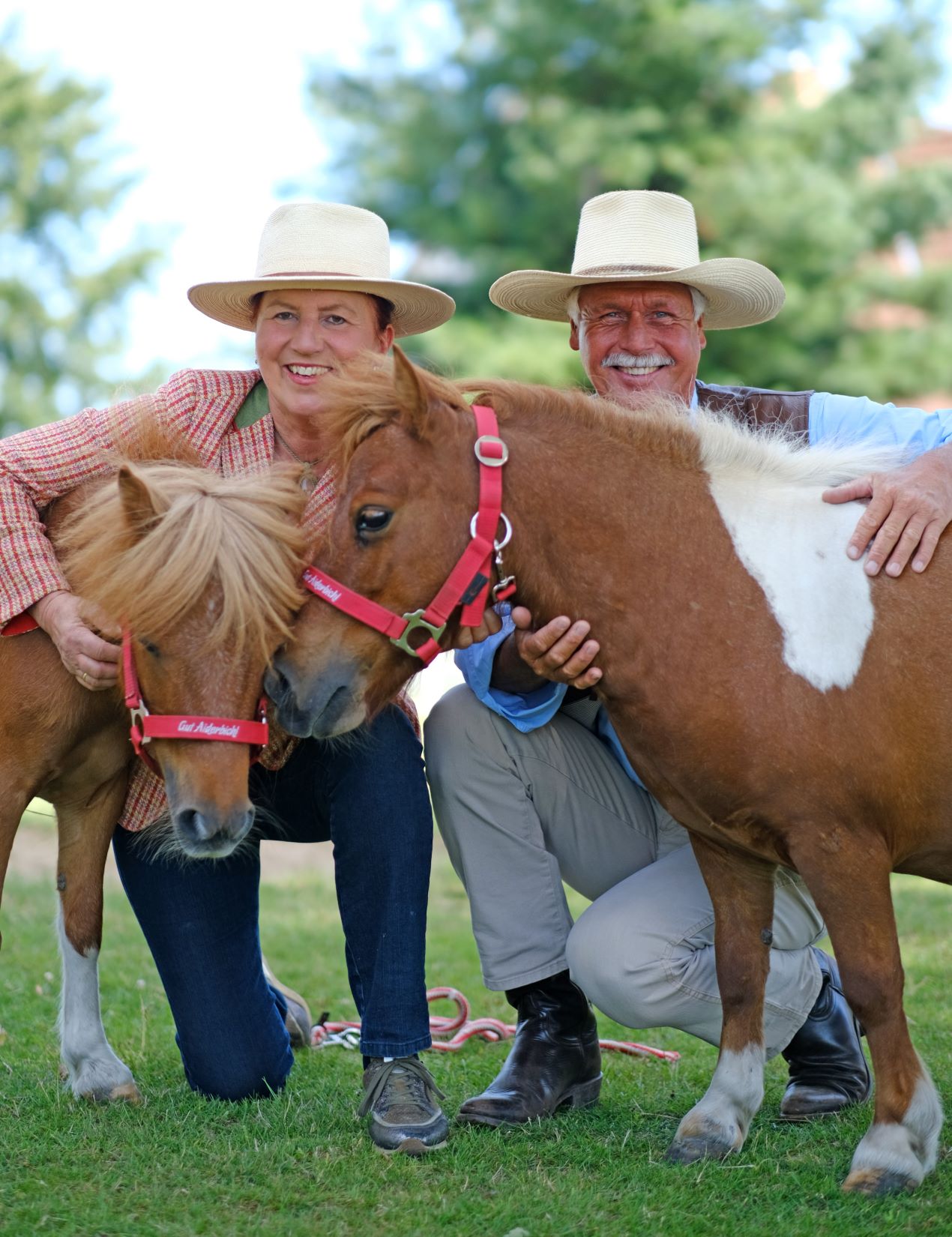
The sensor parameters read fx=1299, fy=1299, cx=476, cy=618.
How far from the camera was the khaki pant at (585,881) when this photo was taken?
3.90 metres

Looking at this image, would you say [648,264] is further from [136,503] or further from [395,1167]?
[395,1167]

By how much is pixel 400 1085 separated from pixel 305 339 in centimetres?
228

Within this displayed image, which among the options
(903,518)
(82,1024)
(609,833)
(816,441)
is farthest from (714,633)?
(82,1024)

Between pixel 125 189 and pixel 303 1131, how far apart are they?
28.6 metres

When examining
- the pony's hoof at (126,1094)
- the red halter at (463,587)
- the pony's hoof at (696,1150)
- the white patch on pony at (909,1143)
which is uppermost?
the red halter at (463,587)

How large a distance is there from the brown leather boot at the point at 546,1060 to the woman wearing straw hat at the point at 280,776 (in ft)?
0.75

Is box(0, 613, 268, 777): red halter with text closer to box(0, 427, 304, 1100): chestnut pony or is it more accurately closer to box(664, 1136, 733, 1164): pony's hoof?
box(0, 427, 304, 1100): chestnut pony

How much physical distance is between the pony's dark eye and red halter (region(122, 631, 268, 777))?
1.74 ft

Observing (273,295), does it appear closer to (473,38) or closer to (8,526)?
(8,526)

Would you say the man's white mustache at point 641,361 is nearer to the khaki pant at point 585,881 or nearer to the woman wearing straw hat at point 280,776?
the woman wearing straw hat at point 280,776

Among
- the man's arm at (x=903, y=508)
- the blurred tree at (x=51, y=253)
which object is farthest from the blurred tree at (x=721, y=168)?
the man's arm at (x=903, y=508)

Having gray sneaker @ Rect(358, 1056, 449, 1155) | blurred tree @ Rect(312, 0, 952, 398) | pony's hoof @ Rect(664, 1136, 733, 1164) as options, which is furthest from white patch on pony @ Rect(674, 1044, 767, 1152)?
blurred tree @ Rect(312, 0, 952, 398)

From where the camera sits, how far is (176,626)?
10.9ft

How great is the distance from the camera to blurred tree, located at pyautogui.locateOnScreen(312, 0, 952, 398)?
58.5 ft
